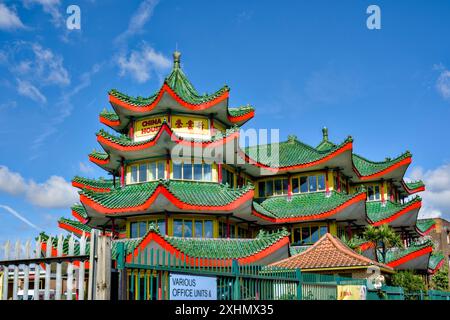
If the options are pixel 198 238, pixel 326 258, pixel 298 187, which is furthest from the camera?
pixel 298 187

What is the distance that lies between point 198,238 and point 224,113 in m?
7.06

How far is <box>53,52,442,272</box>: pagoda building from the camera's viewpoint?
26094mm

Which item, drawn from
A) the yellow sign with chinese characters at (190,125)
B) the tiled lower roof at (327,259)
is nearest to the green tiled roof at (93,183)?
the yellow sign with chinese characters at (190,125)

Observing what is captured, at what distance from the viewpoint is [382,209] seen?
36969 mm

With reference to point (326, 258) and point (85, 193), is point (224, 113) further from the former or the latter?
point (326, 258)

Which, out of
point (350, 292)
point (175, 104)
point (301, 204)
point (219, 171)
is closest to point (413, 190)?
point (301, 204)

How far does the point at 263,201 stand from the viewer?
1351 inches

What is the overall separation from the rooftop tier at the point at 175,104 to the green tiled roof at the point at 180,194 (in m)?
3.78

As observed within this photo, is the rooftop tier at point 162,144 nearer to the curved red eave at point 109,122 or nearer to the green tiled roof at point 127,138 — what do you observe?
the green tiled roof at point 127,138

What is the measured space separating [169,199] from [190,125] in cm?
541

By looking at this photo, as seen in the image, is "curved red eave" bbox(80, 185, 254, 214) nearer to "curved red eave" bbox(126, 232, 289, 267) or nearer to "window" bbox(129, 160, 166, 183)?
"curved red eave" bbox(126, 232, 289, 267)

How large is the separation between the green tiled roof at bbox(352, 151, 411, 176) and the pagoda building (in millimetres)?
762

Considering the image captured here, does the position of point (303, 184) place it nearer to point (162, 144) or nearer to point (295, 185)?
point (295, 185)
